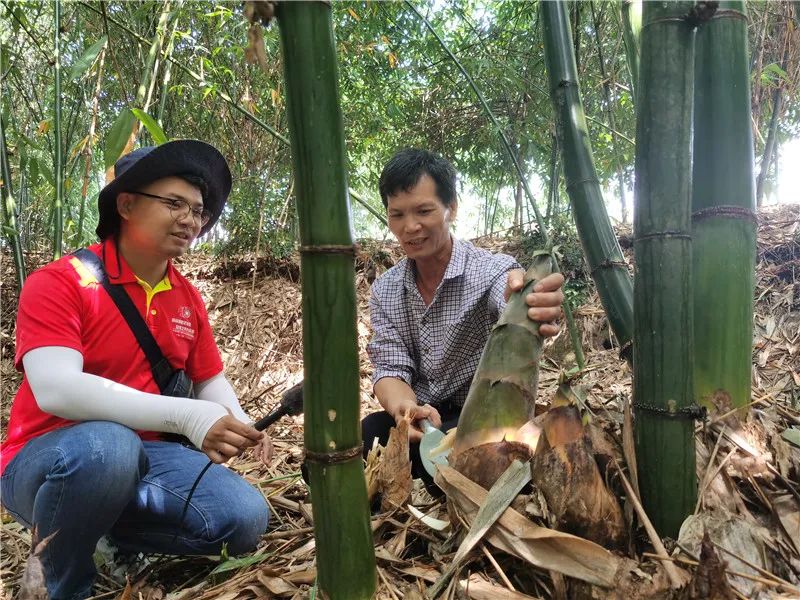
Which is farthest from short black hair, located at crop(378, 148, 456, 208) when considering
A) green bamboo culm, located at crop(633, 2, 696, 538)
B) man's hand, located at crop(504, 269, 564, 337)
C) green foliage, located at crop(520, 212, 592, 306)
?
green foliage, located at crop(520, 212, 592, 306)

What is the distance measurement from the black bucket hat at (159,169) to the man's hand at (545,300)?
107cm

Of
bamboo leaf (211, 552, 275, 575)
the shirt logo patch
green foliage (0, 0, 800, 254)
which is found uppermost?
green foliage (0, 0, 800, 254)

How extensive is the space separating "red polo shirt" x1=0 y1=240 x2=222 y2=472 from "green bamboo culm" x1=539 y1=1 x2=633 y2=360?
4.13 feet

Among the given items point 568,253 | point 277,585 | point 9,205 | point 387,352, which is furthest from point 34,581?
point 568,253

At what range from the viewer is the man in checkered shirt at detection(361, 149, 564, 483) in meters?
1.78

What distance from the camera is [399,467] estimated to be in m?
1.21

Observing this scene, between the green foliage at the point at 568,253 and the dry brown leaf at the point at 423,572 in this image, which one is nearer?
the dry brown leaf at the point at 423,572

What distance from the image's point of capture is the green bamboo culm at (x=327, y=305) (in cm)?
64

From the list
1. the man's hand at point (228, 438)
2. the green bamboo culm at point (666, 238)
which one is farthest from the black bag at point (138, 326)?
the green bamboo culm at point (666, 238)

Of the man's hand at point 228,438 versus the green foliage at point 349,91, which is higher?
the green foliage at point 349,91

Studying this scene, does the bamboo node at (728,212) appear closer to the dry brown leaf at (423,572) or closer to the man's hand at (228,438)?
the dry brown leaf at (423,572)

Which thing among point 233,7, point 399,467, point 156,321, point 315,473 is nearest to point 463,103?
point 233,7

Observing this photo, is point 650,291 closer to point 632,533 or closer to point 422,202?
point 632,533

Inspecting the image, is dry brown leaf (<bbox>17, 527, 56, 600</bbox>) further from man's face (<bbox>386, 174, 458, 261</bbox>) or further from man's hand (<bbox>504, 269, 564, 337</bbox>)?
man's face (<bbox>386, 174, 458, 261</bbox>)
